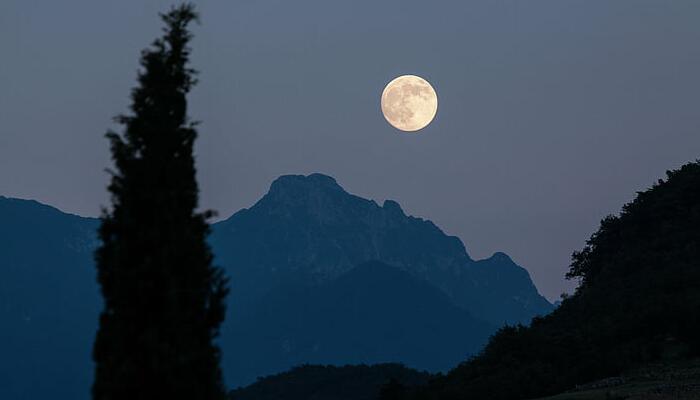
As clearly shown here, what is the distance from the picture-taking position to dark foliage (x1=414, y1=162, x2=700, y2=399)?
67.8 meters

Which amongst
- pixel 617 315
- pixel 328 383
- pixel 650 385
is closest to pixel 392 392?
pixel 617 315

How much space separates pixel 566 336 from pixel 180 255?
64.7 metres

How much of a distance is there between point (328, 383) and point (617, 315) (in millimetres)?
93781

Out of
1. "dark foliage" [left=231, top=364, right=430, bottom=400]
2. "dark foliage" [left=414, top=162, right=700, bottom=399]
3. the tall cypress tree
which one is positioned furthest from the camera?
"dark foliage" [left=231, top=364, right=430, bottom=400]

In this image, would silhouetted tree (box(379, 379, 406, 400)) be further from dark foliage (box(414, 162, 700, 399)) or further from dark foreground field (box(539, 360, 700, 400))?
dark foreground field (box(539, 360, 700, 400))

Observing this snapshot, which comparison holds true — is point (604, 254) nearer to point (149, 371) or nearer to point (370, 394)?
point (370, 394)

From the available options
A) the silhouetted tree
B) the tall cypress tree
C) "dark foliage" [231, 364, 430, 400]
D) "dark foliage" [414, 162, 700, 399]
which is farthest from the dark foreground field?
"dark foliage" [231, 364, 430, 400]

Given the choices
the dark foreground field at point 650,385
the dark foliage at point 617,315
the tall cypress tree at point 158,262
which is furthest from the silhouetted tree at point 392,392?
the tall cypress tree at point 158,262

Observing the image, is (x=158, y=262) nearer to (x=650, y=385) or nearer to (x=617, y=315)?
(x=650, y=385)

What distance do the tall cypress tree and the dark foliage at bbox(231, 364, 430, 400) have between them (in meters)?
128

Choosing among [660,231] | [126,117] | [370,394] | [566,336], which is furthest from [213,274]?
[370,394]

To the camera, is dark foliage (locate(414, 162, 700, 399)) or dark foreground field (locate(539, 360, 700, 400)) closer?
dark foreground field (locate(539, 360, 700, 400))

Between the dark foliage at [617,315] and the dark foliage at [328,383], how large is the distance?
52311mm

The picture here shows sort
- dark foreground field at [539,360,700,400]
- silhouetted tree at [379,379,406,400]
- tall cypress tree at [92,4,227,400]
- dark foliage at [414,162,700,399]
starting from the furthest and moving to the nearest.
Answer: silhouetted tree at [379,379,406,400], dark foliage at [414,162,700,399], dark foreground field at [539,360,700,400], tall cypress tree at [92,4,227,400]
